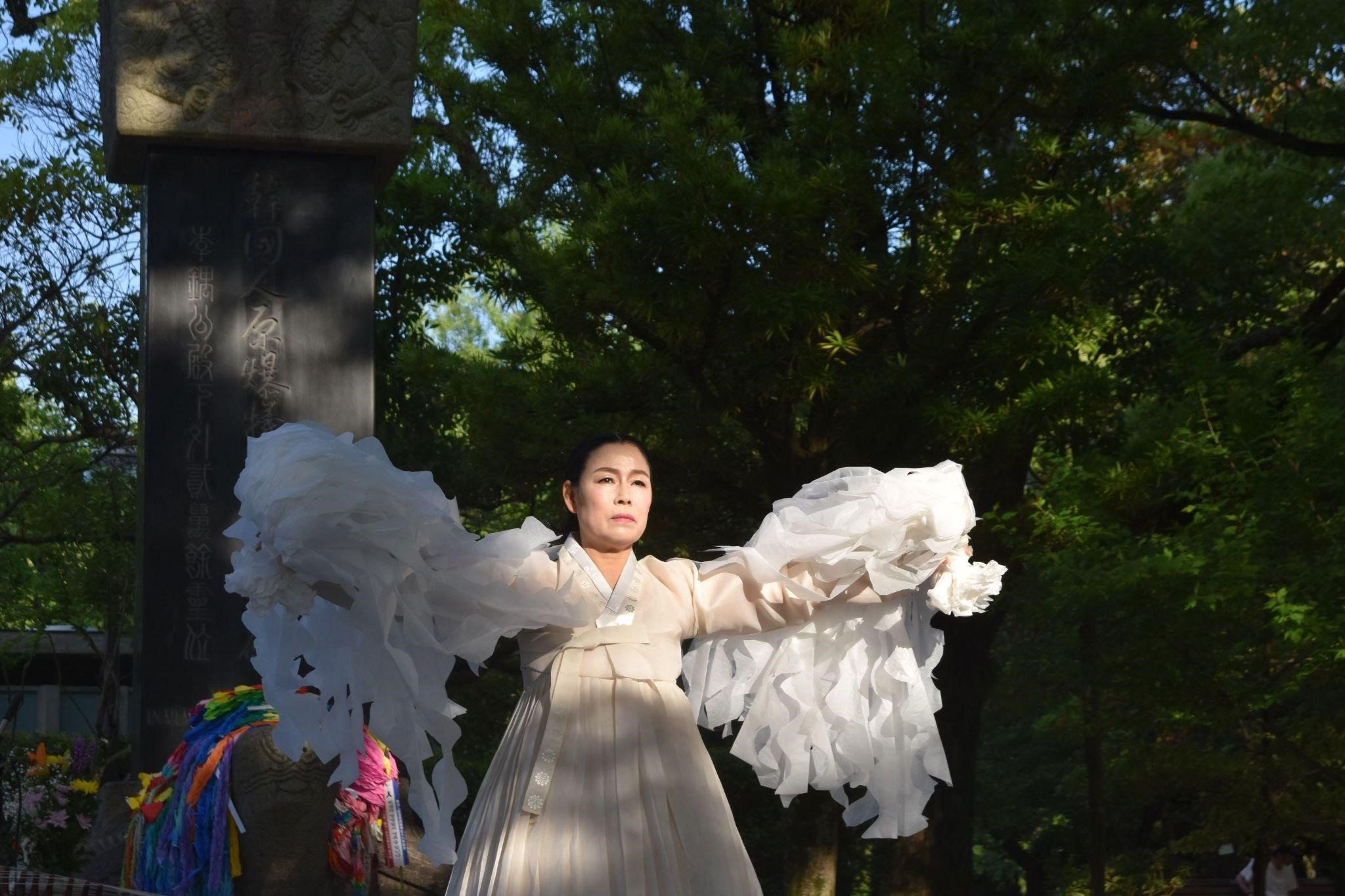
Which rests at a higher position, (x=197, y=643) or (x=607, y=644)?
(x=197, y=643)

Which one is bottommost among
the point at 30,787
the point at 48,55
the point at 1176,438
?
the point at 30,787

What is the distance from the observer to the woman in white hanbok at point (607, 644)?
3.25 meters

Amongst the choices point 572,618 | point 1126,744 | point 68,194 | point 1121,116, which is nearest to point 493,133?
point 68,194

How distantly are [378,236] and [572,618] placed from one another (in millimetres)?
8724

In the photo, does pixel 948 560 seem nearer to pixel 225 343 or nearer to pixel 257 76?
pixel 225 343

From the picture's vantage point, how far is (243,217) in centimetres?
733

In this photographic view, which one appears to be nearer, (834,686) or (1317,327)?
(834,686)

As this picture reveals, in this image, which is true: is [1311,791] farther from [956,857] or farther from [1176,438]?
[1176,438]

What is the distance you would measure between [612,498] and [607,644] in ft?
1.14

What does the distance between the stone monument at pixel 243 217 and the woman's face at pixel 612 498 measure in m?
3.61

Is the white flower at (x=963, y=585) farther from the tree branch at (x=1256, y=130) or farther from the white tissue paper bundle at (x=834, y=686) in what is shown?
the tree branch at (x=1256, y=130)

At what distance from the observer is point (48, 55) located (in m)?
13.2

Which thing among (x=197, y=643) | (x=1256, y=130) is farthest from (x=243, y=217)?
(x=1256, y=130)

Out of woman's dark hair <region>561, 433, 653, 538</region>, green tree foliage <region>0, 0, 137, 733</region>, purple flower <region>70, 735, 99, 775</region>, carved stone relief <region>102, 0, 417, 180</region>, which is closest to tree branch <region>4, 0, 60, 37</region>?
green tree foliage <region>0, 0, 137, 733</region>
